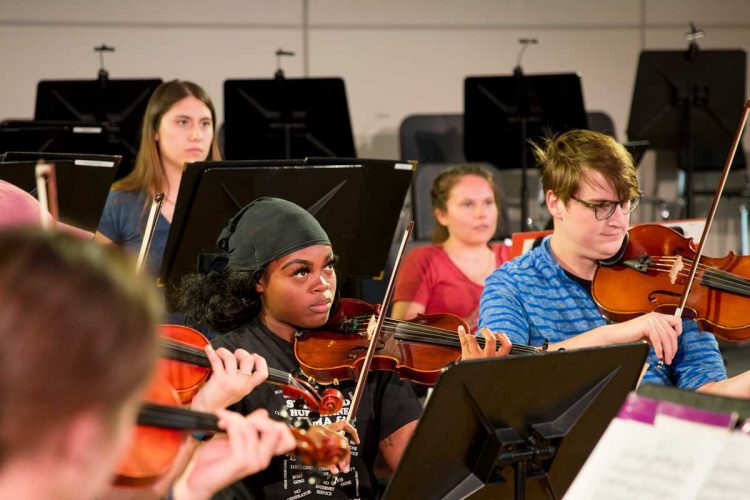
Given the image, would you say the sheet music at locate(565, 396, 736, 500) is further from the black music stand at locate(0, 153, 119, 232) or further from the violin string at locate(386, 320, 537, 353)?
the black music stand at locate(0, 153, 119, 232)

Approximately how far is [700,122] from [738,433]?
4706mm

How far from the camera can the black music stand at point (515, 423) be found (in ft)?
5.37

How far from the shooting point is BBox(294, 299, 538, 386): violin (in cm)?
223

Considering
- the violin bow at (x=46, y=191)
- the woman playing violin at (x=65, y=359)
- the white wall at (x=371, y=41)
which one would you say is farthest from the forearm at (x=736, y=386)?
the white wall at (x=371, y=41)

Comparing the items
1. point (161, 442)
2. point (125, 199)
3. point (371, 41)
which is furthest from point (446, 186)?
point (161, 442)

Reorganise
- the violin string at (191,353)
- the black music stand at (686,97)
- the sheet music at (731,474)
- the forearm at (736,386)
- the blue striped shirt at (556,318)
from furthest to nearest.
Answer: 1. the black music stand at (686,97)
2. the blue striped shirt at (556,318)
3. the forearm at (736,386)
4. the violin string at (191,353)
5. the sheet music at (731,474)

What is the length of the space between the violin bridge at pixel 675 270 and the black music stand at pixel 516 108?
2627mm

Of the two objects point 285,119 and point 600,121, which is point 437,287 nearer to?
point 285,119

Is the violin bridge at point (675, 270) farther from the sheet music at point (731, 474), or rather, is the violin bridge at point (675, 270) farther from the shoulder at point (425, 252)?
the shoulder at point (425, 252)

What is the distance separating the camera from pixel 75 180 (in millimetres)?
3076

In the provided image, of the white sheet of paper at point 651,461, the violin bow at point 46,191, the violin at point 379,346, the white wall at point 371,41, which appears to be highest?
the white wall at point 371,41

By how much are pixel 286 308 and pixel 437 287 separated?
5.98ft

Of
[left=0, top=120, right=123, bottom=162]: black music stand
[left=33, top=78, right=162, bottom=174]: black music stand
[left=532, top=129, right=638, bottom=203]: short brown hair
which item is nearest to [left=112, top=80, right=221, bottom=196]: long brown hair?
[left=0, top=120, right=123, bottom=162]: black music stand

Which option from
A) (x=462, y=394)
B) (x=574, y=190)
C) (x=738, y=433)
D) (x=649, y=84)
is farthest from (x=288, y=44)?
(x=738, y=433)
